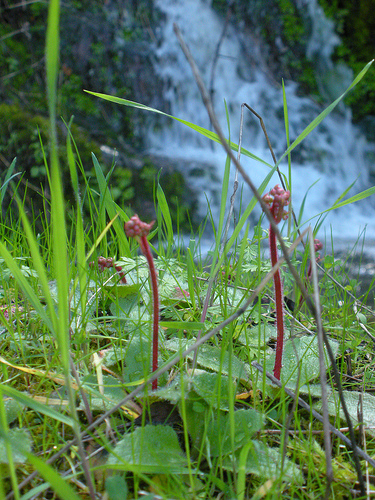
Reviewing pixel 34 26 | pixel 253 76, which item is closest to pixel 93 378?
pixel 34 26

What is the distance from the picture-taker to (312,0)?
6.39 m

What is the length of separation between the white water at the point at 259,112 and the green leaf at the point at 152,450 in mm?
4360

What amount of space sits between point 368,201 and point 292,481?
583 centimetres

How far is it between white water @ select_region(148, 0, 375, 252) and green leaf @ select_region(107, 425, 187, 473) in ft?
14.3

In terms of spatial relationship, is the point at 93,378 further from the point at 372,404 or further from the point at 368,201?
the point at 368,201

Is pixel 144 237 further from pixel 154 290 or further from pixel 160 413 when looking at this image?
pixel 160 413

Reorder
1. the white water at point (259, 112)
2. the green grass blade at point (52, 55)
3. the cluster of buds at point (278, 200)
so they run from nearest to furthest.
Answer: the green grass blade at point (52, 55), the cluster of buds at point (278, 200), the white water at point (259, 112)

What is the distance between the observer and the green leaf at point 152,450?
554 mm

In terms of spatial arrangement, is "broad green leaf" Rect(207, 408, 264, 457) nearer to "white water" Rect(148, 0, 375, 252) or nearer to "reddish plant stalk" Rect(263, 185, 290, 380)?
"reddish plant stalk" Rect(263, 185, 290, 380)

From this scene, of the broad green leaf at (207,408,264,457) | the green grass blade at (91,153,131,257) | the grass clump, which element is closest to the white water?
the green grass blade at (91,153,131,257)

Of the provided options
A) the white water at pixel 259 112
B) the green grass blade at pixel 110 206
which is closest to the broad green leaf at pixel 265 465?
the green grass blade at pixel 110 206

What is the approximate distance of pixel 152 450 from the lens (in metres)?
0.55

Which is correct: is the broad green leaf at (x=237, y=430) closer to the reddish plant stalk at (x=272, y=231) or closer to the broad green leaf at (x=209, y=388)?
the broad green leaf at (x=209, y=388)

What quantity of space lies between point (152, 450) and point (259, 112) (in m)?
6.16
